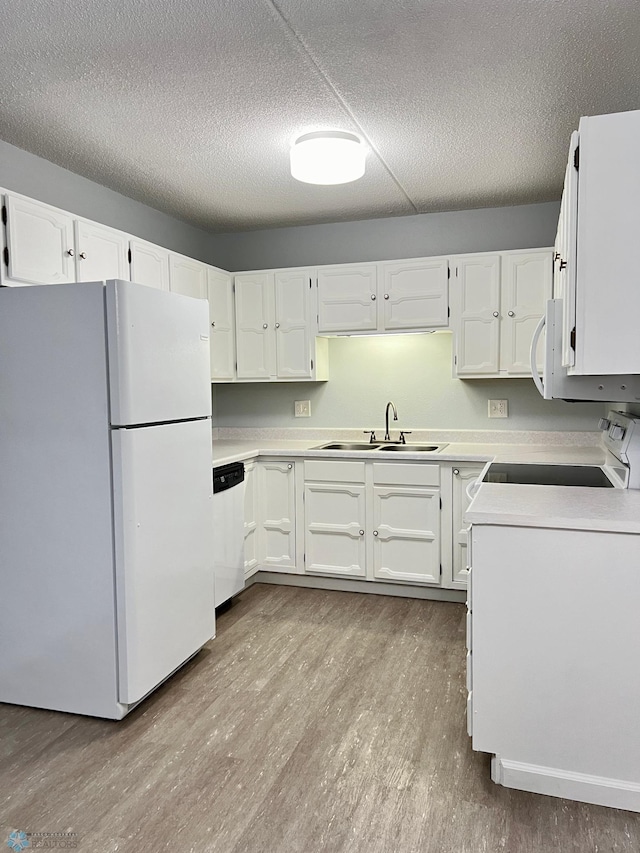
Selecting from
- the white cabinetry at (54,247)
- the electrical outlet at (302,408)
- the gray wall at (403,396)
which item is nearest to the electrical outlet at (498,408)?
the gray wall at (403,396)

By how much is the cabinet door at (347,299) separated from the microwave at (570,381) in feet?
5.65

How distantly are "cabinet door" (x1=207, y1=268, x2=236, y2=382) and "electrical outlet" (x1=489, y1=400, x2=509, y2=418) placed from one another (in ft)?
5.74

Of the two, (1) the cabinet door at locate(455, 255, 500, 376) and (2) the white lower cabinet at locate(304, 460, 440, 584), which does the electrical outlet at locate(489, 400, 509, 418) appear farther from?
(2) the white lower cabinet at locate(304, 460, 440, 584)

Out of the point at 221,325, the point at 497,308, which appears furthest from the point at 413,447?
the point at 221,325

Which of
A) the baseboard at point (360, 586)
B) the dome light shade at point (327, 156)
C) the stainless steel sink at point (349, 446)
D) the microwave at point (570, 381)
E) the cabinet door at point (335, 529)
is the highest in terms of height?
the dome light shade at point (327, 156)

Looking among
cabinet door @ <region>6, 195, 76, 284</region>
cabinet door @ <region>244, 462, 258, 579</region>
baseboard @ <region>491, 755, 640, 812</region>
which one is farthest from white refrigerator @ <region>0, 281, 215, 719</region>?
baseboard @ <region>491, 755, 640, 812</region>

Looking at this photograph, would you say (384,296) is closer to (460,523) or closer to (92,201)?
(460,523)

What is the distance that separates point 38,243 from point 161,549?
1.38m

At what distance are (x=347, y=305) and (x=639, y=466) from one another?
2.19 metres

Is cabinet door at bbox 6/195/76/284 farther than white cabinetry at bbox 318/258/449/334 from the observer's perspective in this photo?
No

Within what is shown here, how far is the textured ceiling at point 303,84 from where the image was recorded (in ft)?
6.28

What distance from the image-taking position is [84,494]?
2.42 metres

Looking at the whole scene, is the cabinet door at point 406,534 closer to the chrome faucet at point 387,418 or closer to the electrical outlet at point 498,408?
the chrome faucet at point 387,418

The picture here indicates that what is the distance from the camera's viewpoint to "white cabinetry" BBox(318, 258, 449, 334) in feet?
12.7
